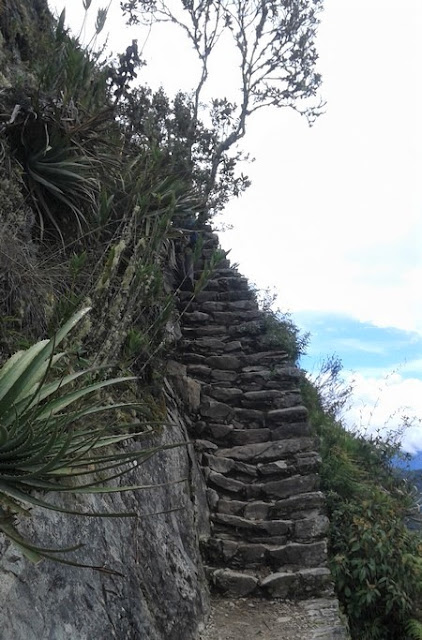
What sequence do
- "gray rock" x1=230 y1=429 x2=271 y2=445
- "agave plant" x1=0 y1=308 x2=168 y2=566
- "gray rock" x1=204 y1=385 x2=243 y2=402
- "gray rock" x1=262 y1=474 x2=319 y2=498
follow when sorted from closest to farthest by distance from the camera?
"agave plant" x1=0 y1=308 x2=168 y2=566, "gray rock" x1=262 y1=474 x2=319 y2=498, "gray rock" x1=230 y1=429 x2=271 y2=445, "gray rock" x1=204 y1=385 x2=243 y2=402

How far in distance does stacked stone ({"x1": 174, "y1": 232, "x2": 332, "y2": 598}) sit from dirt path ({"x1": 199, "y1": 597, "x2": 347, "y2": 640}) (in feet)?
0.42

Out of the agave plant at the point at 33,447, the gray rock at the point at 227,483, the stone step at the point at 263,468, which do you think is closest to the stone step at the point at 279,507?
the gray rock at the point at 227,483

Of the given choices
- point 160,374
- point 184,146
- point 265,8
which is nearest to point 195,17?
point 265,8

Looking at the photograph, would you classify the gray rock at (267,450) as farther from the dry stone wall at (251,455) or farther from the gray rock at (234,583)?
the gray rock at (234,583)

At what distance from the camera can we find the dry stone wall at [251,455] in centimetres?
493

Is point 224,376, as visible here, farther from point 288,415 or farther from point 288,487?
point 288,487

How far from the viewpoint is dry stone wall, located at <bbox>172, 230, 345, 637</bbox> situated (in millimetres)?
4934

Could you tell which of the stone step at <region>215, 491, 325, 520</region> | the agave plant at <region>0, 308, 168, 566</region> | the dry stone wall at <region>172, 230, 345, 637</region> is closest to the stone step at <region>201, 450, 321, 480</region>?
the dry stone wall at <region>172, 230, 345, 637</region>

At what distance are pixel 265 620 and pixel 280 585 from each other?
1.23ft

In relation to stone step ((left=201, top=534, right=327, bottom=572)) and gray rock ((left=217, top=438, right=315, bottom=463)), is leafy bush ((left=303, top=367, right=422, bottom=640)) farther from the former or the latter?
gray rock ((left=217, top=438, right=315, bottom=463))

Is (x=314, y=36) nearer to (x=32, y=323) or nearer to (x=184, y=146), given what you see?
(x=184, y=146)

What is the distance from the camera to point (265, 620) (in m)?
4.43

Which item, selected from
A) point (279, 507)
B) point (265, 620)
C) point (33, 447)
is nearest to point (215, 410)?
point (279, 507)

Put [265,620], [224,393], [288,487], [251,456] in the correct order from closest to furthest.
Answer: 1. [265,620]
2. [288,487]
3. [251,456]
4. [224,393]
